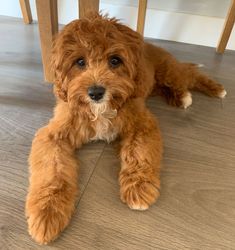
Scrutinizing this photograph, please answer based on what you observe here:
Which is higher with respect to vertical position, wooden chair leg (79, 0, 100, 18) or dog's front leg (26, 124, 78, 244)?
wooden chair leg (79, 0, 100, 18)

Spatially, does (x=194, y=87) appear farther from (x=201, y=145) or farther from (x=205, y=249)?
(x=205, y=249)

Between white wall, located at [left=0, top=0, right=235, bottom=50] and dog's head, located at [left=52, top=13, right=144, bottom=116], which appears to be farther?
white wall, located at [left=0, top=0, right=235, bottom=50]

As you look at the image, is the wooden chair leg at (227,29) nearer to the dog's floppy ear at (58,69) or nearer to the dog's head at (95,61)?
the dog's head at (95,61)

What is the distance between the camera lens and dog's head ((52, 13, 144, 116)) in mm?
1224

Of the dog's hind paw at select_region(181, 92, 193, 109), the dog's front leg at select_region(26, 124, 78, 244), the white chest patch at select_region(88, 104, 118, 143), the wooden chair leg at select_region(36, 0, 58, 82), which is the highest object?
the wooden chair leg at select_region(36, 0, 58, 82)

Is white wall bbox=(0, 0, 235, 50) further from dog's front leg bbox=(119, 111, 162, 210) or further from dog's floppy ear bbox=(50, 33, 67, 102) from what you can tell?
dog's floppy ear bbox=(50, 33, 67, 102)

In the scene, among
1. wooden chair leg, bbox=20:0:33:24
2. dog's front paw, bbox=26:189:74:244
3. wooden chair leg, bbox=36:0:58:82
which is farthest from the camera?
wooden chair leg, bbox=20:0:33:24

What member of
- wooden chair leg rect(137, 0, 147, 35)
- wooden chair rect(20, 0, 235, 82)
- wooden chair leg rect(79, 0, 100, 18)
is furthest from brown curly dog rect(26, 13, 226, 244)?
wooden chair leg rect(137, 0, 147, 35)

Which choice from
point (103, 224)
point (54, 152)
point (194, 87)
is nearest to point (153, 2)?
point (194, 87)

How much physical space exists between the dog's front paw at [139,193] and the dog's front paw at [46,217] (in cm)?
24

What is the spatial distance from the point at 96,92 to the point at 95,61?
13 centimetres

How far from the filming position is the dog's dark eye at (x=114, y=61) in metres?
1.28

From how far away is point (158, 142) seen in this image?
148 centimetres

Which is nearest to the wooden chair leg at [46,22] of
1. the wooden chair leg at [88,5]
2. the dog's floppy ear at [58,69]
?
the wooden chair leg at [88,5]
